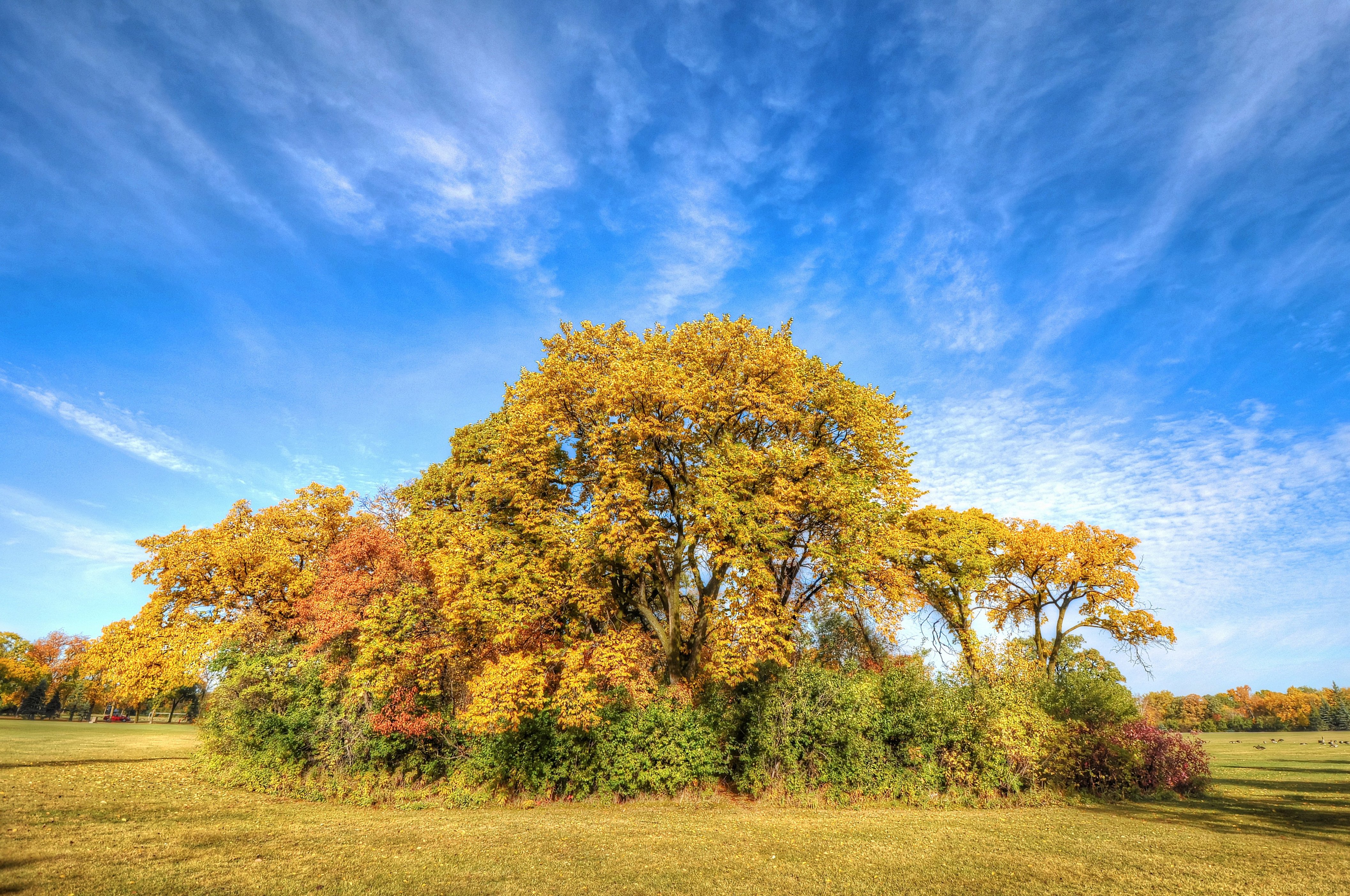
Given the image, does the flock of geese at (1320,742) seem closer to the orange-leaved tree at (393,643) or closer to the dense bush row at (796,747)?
the dense bush row at (796,747)

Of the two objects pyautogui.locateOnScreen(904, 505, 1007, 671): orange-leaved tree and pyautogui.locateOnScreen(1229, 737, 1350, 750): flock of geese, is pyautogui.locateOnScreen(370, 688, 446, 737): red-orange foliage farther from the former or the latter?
pyautogui.locateOnScreen(1229, 737, 1350, 750): flock of geese

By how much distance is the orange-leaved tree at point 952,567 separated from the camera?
23.9 m

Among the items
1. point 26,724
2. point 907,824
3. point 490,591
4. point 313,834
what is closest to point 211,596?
point 490,591

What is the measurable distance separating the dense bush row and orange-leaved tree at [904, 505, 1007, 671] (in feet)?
14.1

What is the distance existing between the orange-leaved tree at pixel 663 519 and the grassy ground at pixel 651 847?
399cm

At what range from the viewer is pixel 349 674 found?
62.5 ft

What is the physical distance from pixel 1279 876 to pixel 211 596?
36.4 m

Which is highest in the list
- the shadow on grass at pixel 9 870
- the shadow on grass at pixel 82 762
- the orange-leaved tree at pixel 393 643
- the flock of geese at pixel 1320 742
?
the orange-leaved tree at pixel 393 643

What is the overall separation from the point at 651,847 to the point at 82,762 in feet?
Result: 90.9

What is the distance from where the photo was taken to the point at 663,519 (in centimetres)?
1945

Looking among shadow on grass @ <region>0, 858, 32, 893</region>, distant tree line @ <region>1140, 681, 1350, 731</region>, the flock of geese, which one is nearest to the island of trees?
shadow on grass @ <region>0, 858, 32, 893</region>

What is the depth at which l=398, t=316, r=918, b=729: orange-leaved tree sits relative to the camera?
16953 mm

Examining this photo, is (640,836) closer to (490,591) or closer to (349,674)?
(490,591)

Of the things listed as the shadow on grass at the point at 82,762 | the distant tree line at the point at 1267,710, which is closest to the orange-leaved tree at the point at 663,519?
the shadow on grass at the point at 82,762
